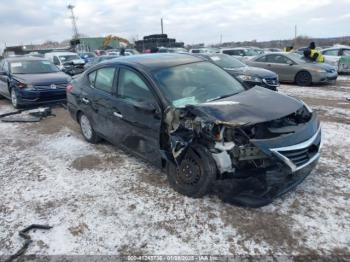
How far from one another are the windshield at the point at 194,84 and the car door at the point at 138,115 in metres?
0.24

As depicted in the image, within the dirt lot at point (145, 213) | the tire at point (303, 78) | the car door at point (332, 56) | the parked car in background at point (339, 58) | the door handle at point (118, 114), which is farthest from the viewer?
the car door at point (332, 56)

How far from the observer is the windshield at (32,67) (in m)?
9.38

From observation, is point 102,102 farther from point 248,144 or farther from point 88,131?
point 248,144

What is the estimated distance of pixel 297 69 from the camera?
1220 centimetres

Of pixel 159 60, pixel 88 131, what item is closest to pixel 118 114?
pixel 159 60

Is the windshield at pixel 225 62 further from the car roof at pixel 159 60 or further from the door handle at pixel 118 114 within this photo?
the door handle at pixel 118 114

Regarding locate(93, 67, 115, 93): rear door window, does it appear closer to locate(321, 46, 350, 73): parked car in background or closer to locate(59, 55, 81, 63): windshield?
locate(59, 55, 81, 63): windshield

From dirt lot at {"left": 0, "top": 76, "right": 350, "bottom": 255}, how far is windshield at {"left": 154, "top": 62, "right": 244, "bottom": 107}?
47.2 inches

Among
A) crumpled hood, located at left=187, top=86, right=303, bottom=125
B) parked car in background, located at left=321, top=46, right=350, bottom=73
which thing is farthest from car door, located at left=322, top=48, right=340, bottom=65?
crumpled hood, located at left=187, top=86, right=303, bottom=125

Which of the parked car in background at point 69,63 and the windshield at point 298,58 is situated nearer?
the windshield at point 298,58

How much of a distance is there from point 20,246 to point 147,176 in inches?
71.6

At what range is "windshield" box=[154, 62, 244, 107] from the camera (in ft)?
12.6

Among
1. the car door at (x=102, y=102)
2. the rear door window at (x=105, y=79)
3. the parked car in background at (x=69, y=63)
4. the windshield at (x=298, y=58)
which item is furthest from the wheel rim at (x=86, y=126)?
the windshield at (x=298, y=58)

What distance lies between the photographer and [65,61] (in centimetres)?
1648
